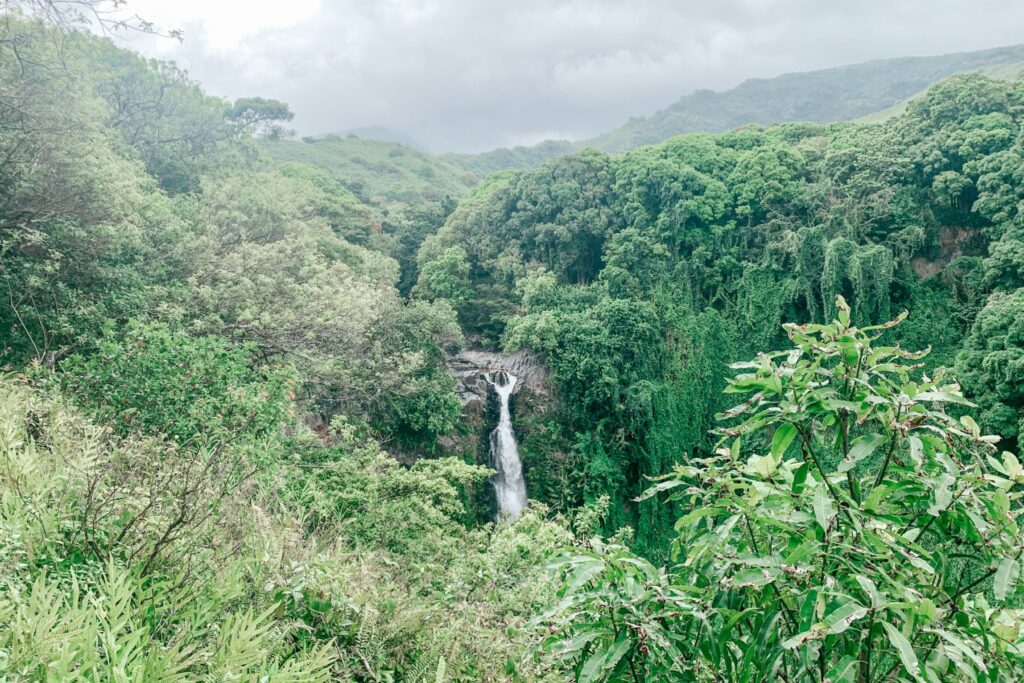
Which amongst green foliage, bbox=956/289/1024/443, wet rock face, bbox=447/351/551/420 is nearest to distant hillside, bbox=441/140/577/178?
wet rock face, bbox=447/351/551/420

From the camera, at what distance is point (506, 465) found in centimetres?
1416

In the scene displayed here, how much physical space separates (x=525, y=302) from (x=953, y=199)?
37.8ft

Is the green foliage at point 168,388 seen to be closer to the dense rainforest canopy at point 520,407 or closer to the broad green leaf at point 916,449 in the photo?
the dense rainforest canopy at point 520,407

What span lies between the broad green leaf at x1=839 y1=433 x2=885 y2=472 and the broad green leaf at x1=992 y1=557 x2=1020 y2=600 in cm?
36

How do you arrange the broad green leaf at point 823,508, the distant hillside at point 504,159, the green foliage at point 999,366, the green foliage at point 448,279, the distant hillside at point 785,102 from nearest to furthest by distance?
the broad green leaf at point 823,508
the green foliage at point 999,366
the green foliage at point 448,279
the distant hillside at point 504,159
the distant hillside at point 785,102

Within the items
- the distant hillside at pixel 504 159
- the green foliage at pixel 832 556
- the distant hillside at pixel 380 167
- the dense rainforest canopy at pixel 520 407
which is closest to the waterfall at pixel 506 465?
the dense rainforest canopy at pixel 520 407

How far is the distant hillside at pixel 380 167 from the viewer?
120ft

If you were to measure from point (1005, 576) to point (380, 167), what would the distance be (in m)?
47.6

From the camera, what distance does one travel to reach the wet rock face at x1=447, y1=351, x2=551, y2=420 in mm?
14430

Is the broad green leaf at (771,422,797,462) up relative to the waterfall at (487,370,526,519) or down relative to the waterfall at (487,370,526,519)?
up

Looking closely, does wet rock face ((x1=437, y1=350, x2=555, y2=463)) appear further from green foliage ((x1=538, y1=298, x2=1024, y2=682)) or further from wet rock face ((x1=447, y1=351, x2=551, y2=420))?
green foliage ((x1=538, y1=298, x2=1024, y2=682))

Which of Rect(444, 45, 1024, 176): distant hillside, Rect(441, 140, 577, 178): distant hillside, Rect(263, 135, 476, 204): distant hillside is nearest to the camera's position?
Rect(263, 135, 476, 204): distant hillside

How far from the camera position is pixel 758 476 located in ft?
4.98

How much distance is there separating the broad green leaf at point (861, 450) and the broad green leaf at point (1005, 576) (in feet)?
1.19
